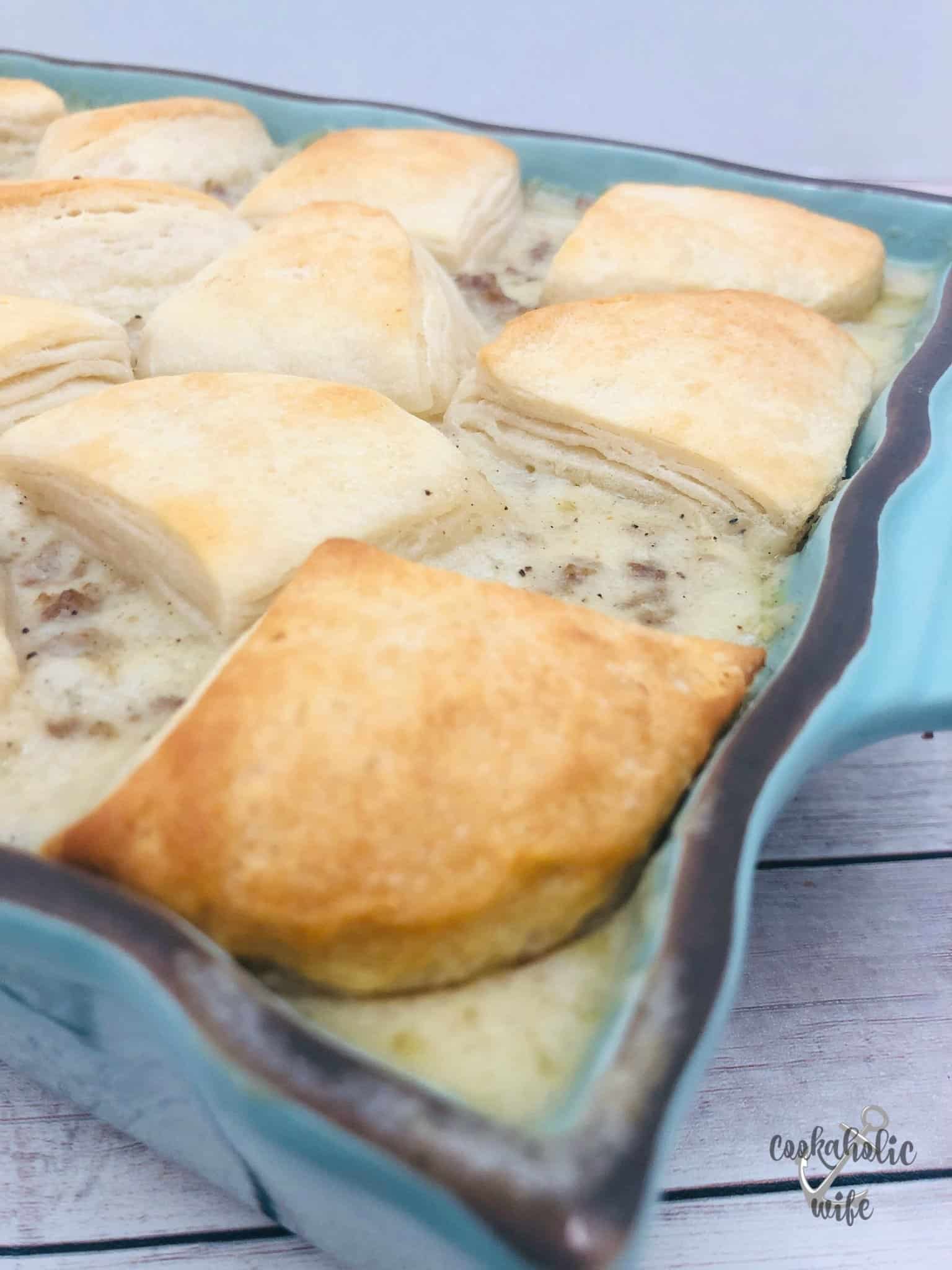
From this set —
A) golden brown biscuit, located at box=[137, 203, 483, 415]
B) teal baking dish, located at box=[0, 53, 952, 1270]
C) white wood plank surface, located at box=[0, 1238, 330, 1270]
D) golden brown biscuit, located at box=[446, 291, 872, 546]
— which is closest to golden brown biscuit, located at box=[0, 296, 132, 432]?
golden brown biscuit, located at box=[137, 203, 483, 415]

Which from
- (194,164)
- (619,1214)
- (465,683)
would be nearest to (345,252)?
(194,164)

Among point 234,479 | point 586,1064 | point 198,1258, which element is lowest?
point 198,1258

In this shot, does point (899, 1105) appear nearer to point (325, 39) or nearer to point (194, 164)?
point (194, 164)

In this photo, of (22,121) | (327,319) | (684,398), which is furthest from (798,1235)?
(22,121)

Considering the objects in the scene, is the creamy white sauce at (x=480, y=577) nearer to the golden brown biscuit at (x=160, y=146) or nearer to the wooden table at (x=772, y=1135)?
the wooden table at (x=772, y=1135)

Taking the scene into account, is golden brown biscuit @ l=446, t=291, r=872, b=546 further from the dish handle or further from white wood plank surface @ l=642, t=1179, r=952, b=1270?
white wood plank surface @ l=642, t=1179, r=952, b=1270

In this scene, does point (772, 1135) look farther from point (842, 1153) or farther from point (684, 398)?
point (684, 398)
